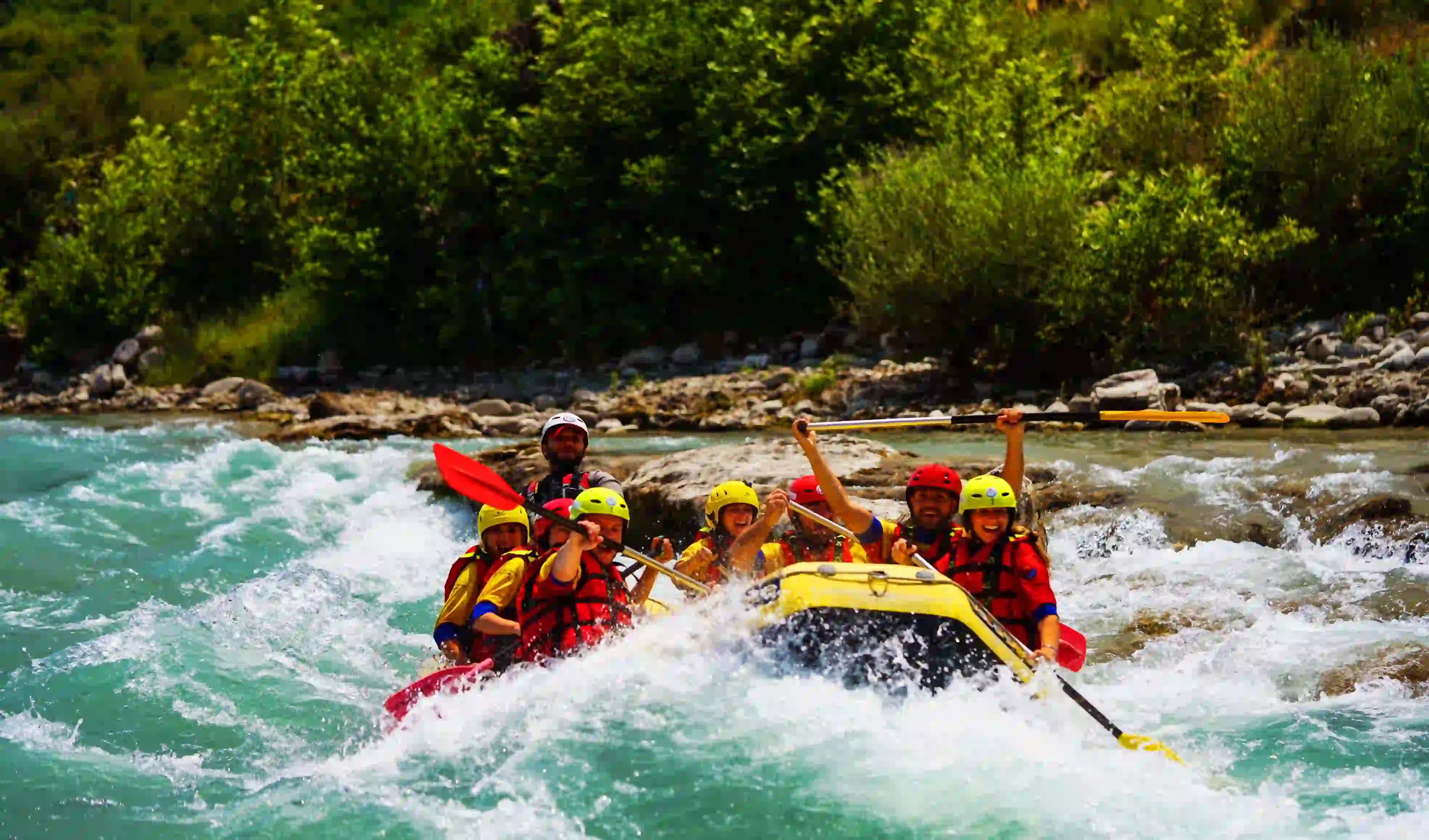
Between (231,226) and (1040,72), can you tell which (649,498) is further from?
(231,226)

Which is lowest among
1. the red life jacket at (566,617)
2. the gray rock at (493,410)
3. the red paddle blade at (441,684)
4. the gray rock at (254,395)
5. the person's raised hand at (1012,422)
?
the gray rock at (254,395)

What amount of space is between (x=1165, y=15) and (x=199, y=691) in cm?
1683

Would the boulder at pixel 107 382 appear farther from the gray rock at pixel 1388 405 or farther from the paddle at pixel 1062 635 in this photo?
the paddle at pixel 1062 635

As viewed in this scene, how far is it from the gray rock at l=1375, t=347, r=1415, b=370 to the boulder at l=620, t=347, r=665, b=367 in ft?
31.2

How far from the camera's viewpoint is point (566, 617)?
19.8ft

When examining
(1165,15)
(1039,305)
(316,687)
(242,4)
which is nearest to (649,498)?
(316,687)

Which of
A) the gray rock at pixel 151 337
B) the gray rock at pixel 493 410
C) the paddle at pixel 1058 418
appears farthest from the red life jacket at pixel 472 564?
the gray rock at pixel 151 337

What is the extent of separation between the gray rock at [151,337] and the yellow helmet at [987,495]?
20.8 m

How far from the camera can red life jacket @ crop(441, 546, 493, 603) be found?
20.5 ft

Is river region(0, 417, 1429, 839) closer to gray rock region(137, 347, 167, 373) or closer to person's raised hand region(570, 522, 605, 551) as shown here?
person's raised hand region(570, 522, 605, 551)

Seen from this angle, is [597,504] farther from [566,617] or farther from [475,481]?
[475,481]

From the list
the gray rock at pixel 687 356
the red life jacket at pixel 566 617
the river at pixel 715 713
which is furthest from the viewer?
the gray rock at pixel 687 356

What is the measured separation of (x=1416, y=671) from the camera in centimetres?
646

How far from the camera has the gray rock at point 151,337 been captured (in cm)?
2416
